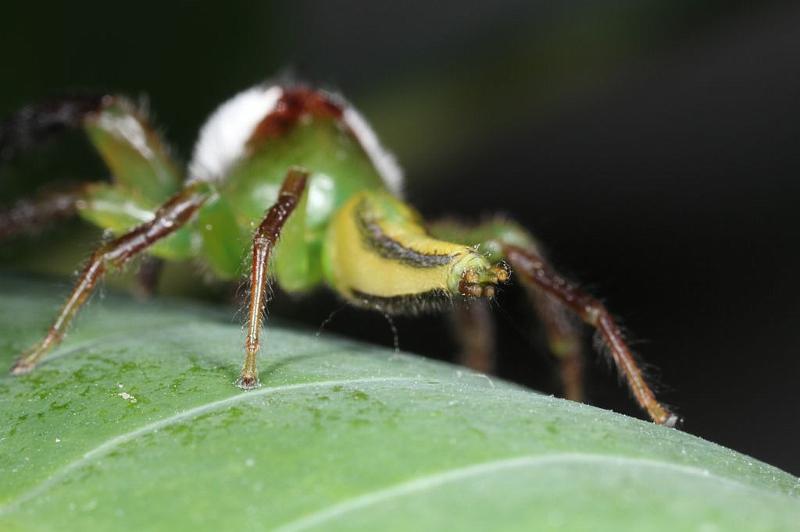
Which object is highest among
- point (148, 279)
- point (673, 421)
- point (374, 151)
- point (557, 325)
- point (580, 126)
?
point (580, 126)

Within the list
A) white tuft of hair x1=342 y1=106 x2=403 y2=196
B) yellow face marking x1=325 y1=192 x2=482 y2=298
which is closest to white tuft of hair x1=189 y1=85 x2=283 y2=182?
white tuft of hair x1=342 y1=106 x2=403 y2=196

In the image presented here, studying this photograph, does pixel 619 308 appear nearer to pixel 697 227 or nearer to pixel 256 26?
pixel 697 227

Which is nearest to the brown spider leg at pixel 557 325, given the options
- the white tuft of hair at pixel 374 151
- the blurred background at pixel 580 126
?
the white tuft of hair at pixel 374 151

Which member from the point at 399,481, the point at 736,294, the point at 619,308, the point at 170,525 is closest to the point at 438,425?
the point at 399,481

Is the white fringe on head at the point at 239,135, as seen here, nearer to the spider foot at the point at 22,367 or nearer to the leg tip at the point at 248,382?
the spider foot at the point at 22,367

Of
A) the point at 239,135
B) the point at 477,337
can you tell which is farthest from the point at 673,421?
the point at 239,135

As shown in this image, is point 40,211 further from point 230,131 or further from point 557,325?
point 557,325

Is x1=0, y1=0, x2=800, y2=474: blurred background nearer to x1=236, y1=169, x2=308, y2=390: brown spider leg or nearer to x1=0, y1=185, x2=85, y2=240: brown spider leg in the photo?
x1=0, y1=185, x2=85, y2=240: brown spider leg
